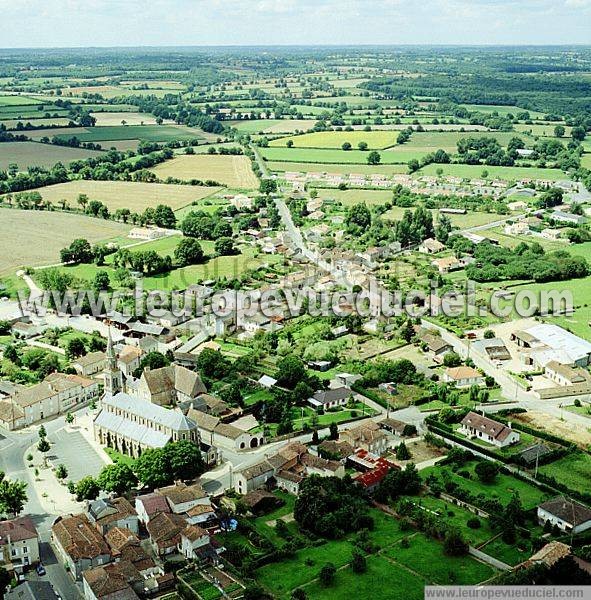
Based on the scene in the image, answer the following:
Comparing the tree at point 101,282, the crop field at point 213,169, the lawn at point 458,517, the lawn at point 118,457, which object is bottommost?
the lawn at point 118,457

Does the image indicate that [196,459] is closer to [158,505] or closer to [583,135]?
[158,505]

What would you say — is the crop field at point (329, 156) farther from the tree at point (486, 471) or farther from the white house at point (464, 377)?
the tree at point (486, 471)

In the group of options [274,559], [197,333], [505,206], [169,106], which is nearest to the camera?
[274,559]

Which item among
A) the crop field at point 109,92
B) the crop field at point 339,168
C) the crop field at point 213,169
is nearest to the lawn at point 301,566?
the crop field at point 213,169

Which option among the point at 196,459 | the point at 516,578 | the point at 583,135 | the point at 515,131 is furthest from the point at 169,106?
the point at 516,578

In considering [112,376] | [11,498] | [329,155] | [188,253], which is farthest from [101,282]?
[329,155]

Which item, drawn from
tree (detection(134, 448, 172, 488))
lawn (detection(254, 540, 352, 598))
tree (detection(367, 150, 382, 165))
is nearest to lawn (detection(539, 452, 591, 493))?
lawn (detection(254, 540, 352, 598))
